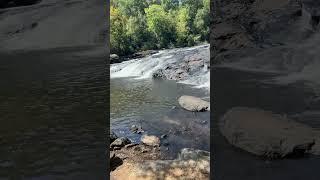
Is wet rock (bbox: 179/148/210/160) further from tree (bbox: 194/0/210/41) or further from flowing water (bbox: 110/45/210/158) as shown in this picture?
tree (bbox: 194/0/210/41)

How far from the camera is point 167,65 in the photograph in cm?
1698

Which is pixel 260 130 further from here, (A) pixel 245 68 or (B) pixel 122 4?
(B) pixel 122 4

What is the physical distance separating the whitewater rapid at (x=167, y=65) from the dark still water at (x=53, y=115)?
756 cm

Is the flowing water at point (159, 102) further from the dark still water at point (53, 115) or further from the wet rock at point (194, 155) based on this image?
the dark still water at point (53, 115)

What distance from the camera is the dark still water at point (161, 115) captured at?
8.17 m

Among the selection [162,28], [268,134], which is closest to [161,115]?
[268,134]

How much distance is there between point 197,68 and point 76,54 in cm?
885

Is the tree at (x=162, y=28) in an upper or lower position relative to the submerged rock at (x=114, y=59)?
upper

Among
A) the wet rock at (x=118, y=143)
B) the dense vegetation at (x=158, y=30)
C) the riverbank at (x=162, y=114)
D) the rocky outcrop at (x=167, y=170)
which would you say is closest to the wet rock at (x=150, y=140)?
the riverbank at (x=162, y=114)

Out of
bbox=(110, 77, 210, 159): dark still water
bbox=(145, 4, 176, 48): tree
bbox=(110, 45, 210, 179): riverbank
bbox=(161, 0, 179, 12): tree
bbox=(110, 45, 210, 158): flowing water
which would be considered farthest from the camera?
bbox=(161, 0, 179, 12): tree

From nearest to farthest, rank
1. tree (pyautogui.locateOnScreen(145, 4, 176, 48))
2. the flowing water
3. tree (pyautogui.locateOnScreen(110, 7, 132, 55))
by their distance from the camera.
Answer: the flowing water < tree (pyautogui.locateOnScreen(110, 7, 132, 55)) < tree (pyautogui.locateOnScreen(145, 4, 176, 48))

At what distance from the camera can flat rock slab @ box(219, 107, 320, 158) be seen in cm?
554

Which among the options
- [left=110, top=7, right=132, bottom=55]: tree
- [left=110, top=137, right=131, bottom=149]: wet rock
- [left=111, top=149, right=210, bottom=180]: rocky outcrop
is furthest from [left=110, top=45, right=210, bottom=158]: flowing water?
[left=110, top=7, right=132, bottom=55]: tree

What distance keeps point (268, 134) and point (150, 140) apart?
102 inches
